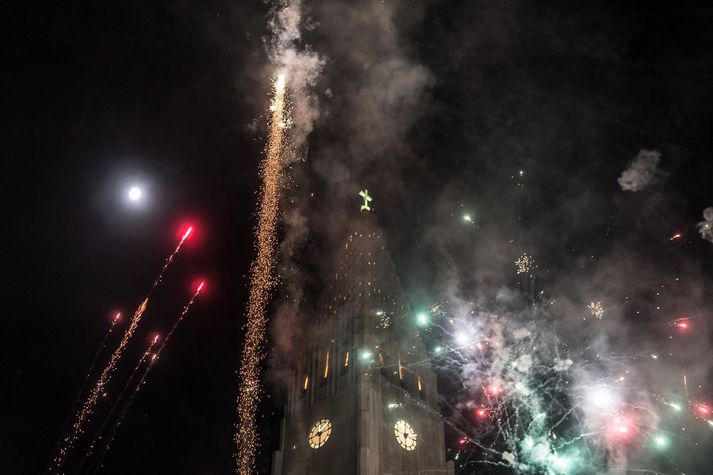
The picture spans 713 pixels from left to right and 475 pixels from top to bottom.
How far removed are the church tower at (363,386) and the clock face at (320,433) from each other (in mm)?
63

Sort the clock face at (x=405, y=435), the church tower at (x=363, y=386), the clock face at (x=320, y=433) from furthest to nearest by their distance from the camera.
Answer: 1. the clock face at (x=320, y=433)
2. the clock face at (x=405, y=435)
3. the church tower at (x=363, y=386)

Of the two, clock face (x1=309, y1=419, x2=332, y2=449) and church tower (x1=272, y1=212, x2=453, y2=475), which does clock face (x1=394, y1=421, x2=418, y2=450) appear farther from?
clock face (x1=309, y1=419, x2=332, y2=449)

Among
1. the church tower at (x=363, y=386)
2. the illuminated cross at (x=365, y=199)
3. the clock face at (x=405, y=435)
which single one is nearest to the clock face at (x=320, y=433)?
the church tower at (x=363, y=386)

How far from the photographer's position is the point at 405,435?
33.0 m

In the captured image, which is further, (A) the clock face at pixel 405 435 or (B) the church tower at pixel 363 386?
(A) the clock face at pixel 405 435

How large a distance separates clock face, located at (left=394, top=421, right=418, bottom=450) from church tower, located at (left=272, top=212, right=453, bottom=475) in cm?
6

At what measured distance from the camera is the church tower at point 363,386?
3106 centimetres

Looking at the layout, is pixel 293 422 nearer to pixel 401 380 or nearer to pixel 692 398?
pixel 401 380

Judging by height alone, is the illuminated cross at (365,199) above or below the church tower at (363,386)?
above

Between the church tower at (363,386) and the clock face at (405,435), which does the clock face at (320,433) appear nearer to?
the church tower at (363,386)

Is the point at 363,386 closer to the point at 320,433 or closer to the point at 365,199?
the point at 320,433

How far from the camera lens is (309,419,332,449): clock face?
32.7 meters

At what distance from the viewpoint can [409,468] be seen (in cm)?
3170

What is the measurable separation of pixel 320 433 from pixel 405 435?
5617 mm
